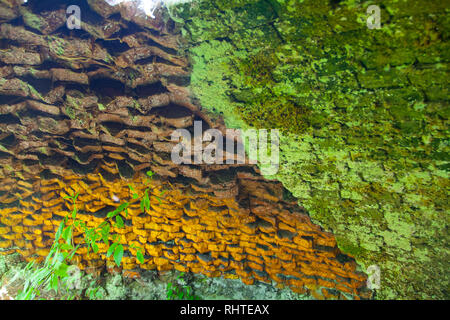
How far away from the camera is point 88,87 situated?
5.20 ft

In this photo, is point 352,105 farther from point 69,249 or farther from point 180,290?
point 69,249

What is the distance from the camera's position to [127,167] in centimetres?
181

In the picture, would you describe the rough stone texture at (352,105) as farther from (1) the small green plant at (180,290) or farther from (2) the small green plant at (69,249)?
(1) the small green plant at (180,290)

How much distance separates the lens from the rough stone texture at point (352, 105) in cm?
96

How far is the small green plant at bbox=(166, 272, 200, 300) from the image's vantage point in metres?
2.06

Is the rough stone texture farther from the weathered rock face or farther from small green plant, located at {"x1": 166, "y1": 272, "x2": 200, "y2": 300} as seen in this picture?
small green plant, located at {"x1": 166, "y1": 272, "x2": 200, "y2": 300}

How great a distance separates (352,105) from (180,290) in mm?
2168

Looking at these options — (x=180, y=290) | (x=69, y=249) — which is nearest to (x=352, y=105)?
(x=180, y=290)

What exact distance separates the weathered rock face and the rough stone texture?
8.5 inches

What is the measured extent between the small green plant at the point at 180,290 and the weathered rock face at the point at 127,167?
122 mm

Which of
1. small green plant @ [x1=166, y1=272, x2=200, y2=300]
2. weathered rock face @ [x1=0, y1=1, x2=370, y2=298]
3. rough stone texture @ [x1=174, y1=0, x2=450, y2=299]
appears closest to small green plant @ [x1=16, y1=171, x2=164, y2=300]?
weathered rock face @ [x1=0, y1=1, x2=370, y2=298]

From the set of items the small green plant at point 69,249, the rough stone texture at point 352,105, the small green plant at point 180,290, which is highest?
the rough stone texture at point 352,105

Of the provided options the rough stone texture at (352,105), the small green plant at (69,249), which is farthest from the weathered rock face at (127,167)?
the rough stone texture at (352,105)
